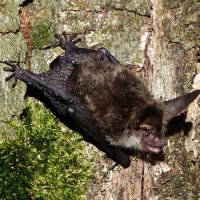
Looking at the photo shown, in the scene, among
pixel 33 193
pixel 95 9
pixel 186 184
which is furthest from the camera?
pixel 186 184

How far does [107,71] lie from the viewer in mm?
4344

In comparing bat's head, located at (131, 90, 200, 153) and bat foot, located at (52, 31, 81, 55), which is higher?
bat foot, located at (52, 31, 81, 55)

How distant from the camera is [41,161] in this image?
3.96 metres

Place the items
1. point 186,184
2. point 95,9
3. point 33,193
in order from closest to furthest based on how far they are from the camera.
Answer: point 33,193
point 95,9
point 186,184

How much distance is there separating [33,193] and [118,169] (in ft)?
3.40

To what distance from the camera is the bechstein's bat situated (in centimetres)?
416

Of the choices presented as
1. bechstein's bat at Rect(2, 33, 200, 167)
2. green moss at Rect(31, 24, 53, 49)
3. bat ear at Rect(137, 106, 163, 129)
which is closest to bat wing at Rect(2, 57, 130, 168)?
bechstein's bat at Rect(2, 33, 200, 167)

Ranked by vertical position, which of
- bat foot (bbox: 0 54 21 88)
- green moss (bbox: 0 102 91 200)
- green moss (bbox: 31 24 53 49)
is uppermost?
green moss (bbox: 31 24 53 49)

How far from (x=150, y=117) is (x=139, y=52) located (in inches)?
32.1

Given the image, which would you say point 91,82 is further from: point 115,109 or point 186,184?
point 186,184

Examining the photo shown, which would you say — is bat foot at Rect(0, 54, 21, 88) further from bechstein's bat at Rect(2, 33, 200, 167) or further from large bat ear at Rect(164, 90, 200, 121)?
large bat ear at Rect(164, 90, 200, 121)

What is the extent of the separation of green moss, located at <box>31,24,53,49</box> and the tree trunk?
0.01m

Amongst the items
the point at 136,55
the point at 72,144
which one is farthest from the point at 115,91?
the point at 72,144

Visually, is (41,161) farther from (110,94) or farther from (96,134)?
(110,94)
